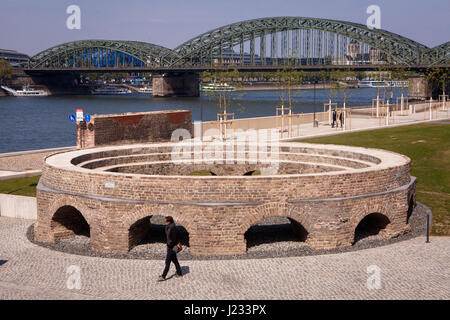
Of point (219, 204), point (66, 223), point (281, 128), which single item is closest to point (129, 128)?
point (281, 128)

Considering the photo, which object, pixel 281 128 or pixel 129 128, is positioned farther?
pixel 281 128

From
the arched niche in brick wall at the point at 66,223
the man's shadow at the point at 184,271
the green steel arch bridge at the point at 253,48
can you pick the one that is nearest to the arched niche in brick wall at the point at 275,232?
the man's shadow at the point at 184,271

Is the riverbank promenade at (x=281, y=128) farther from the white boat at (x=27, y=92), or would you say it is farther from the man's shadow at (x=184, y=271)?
the white boat at (x=27, y=92)

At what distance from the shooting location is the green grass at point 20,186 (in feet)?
84.0

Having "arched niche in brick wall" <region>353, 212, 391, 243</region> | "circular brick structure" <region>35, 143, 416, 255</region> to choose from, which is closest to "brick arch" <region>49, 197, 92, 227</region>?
"circular brick structure" <region>35, 143, 416, 255</region>

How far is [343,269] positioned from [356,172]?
361 centimetres

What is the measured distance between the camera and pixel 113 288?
14.1 meters

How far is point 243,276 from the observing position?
15008 millimetres

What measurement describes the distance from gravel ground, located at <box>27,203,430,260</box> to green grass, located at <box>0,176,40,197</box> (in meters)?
5.45

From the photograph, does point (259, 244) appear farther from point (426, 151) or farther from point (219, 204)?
point (426, 151)

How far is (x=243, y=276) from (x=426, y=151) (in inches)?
927

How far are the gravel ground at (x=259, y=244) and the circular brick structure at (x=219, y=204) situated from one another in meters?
0.25

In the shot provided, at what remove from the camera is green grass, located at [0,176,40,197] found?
1008 inches

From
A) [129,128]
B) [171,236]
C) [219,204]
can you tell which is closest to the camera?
[171,236]
